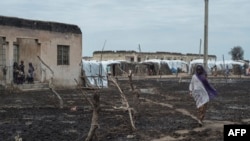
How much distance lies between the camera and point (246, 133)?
6.88 metres

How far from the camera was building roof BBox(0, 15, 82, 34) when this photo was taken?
31080 mm

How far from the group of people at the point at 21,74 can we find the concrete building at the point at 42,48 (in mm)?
284

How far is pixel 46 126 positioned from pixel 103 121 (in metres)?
2.00

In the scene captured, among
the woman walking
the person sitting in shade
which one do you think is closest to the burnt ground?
the woman walking

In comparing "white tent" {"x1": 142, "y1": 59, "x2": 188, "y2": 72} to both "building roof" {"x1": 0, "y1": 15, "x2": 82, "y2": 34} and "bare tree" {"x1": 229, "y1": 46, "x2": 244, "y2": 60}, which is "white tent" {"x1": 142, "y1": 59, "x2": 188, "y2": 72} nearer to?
"bare tree" {"x1": 229, "y1": 46, "x2": 244, "y2": 60}

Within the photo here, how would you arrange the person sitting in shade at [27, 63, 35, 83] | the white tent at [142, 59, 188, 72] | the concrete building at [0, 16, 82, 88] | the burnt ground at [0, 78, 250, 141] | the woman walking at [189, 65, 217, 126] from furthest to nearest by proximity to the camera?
the white tent at [142, 59, 188, 72]
the person sitting in shade at [27, 63, 35, 83]
the concrete building at [0, 16, 82, 88]
the woman walking at [189, 65, 217, 126]
the burnt ground at [0, 78, 250, 141]

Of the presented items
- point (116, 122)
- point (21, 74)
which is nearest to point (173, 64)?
point (21, 74)

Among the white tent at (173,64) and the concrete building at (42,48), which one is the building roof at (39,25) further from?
the white tent at (173,64)

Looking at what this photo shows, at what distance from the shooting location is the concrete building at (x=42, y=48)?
31.1 m

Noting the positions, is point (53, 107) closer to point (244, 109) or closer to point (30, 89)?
point (244, 109)

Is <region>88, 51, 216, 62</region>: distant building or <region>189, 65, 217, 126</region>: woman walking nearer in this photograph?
<region>189, 65, 217, 126</region>: woman walking

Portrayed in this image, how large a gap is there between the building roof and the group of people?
2597 millimetres

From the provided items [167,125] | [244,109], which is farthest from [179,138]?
[244,109]

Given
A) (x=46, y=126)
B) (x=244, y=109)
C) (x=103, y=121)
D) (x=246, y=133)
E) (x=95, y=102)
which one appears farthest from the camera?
(x=244, y=109)
